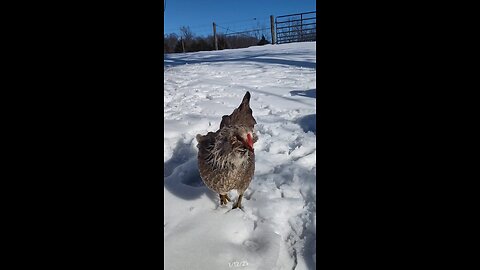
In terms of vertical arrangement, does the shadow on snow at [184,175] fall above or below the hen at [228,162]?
below

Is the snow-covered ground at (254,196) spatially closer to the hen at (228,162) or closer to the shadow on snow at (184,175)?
the shadow on snow at (184,175)

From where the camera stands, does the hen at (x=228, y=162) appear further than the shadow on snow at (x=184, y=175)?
No

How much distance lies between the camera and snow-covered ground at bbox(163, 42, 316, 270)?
1.24 metres

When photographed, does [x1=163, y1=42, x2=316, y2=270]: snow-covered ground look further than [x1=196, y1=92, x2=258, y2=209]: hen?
No

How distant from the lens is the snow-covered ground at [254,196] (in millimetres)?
1244

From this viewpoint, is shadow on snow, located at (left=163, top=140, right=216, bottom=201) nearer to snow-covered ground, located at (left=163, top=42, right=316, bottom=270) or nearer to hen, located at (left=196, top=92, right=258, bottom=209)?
snow-covered ground, located at (left=163, top=42, right=316, bottom=270)

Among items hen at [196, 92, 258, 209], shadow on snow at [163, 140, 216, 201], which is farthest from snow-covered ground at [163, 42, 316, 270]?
hen at [196, 92, 258, 209]

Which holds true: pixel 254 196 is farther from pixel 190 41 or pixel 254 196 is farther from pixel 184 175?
pixel 190 41

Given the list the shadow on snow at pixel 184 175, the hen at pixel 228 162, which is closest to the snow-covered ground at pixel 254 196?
the shadow on snow at pixel 184 175

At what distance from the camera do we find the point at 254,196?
1.75 m
